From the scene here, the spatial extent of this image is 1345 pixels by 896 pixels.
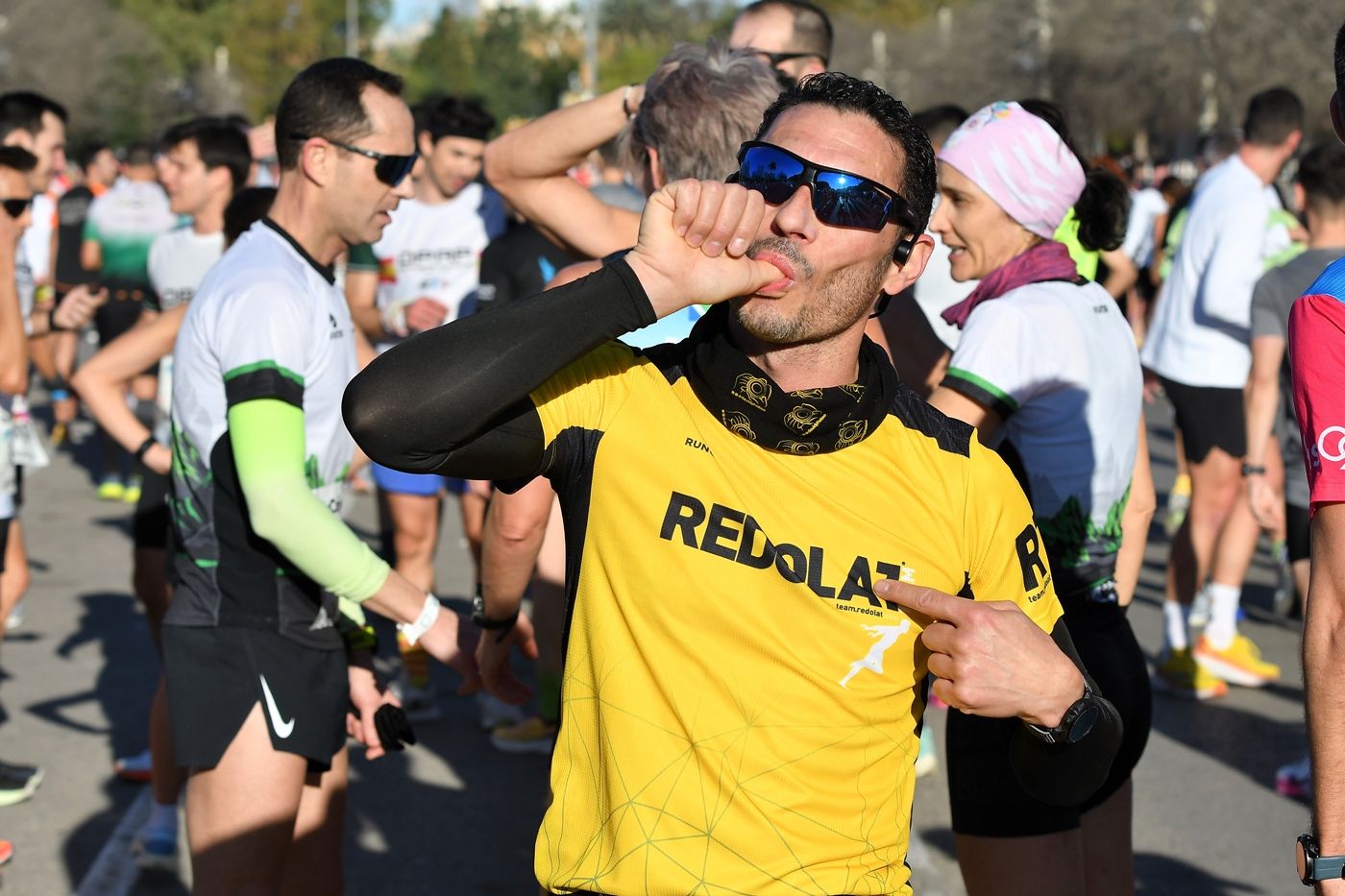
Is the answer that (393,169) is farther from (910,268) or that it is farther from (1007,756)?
(1007,756)

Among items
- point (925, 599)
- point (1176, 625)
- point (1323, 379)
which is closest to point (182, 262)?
point (1176, 625)

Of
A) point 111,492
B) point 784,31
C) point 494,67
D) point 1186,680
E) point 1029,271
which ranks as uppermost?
point 784,31

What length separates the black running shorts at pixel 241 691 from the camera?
132 inches

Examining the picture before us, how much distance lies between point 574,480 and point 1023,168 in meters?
1.68

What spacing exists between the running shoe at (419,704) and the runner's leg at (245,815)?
10.1 ft

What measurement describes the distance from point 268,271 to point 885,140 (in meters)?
1.62

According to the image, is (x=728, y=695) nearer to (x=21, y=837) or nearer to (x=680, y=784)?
(x=680, y=784)

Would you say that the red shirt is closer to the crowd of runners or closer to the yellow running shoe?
the crowd of runners

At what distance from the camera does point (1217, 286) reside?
7520 mm

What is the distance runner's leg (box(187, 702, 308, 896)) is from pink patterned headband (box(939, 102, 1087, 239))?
6.67 ft

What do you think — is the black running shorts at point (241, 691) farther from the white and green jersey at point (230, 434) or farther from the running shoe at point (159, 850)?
the running shoe at point (159, 850)

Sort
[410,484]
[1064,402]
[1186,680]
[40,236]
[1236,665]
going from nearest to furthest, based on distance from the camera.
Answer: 1. [1064,402]
2. [410,484]
3. [1186,680]
4. [1236,665]
5. [40,236]

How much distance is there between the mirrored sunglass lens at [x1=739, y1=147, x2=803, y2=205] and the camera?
90.0 inches

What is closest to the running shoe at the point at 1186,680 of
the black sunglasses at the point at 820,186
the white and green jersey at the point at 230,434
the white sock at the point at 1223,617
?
the white sock at the point at 1223,617
